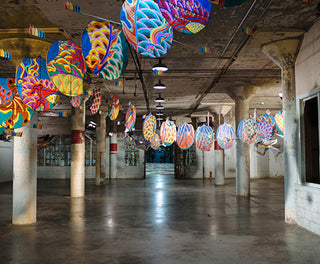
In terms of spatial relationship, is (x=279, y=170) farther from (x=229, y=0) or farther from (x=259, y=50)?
(x=229, y=0)

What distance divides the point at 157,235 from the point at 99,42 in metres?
3.91

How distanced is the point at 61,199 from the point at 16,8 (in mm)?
7424

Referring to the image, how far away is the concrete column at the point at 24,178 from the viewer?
7.31 m

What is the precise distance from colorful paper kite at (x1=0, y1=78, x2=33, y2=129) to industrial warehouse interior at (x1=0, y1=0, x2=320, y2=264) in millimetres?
19

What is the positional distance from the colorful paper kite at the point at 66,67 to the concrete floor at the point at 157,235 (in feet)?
8.32

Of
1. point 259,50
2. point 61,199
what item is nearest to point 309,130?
point 259,50

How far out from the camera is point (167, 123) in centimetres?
1055

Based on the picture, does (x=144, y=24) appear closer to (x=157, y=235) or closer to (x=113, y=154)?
(x=157, y=235)

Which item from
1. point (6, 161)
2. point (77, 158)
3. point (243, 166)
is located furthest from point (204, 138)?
point (6, 161)

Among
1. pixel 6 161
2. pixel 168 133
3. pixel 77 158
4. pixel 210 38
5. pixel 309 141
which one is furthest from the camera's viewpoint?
pixel 6 161

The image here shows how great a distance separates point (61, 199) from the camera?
1168 centimetres

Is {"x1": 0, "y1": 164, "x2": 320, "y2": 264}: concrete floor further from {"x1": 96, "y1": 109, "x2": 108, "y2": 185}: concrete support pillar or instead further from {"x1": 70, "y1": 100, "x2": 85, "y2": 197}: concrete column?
{"x1": 96, "y1": 109, "x2": 108, "y2": 185}: concrete support pillar

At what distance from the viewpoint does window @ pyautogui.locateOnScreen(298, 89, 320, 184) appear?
713cm

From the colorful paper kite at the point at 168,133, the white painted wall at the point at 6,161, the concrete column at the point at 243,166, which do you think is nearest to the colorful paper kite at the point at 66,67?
the colorful paper kite at the point at 168,133
